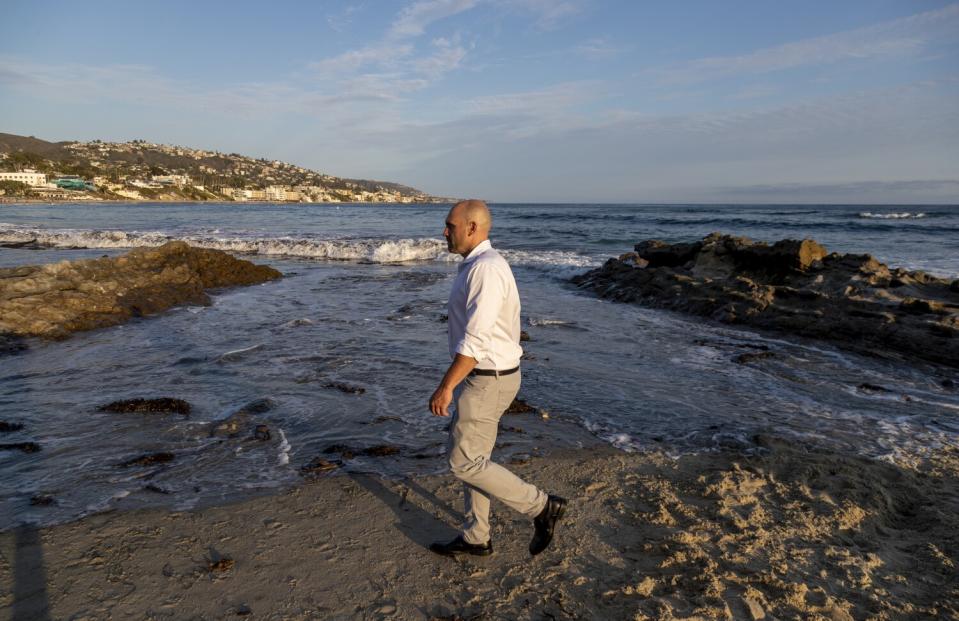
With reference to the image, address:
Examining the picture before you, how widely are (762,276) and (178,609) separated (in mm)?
12693

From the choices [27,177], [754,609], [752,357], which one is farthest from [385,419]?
[27,177]

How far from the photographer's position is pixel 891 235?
32062 mm

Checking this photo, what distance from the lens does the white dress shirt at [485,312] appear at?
288cm

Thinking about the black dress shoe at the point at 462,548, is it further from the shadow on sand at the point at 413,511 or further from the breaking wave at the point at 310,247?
the breaking wave at the point at 310,247

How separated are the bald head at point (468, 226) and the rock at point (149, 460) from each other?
3155 millimetres

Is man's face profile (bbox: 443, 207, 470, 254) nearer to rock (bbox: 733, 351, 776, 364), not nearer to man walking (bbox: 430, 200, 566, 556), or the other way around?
man walking (bbox: 430, 200, 566, 556)

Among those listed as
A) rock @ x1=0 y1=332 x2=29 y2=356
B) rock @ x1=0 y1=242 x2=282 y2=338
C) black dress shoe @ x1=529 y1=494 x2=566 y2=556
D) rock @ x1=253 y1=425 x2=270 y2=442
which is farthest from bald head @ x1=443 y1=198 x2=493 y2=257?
rock @ x1=0 y1=242 x2=282 y2=338

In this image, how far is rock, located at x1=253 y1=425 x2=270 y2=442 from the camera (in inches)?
191

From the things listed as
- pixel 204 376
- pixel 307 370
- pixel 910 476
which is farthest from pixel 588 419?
pixel 204 376

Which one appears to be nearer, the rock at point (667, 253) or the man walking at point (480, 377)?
the man walking at point (480, 377)

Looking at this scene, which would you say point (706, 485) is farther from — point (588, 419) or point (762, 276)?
point (762, 276)

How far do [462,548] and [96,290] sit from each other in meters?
9.67

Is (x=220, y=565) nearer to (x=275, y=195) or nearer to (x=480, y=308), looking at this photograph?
(x=480, y=308)

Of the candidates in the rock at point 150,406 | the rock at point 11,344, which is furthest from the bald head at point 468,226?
the rock at point 11,344
